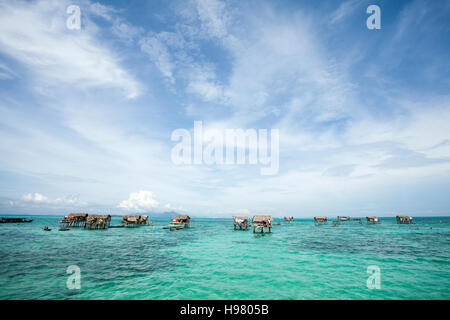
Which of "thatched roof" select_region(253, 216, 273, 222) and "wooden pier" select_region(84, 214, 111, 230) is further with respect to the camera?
"wooden pier" select_region(84, 214, 111, 230)

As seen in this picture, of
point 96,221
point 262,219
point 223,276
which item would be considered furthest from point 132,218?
point 223,276

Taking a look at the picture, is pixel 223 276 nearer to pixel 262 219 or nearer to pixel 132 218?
pixel 262 219

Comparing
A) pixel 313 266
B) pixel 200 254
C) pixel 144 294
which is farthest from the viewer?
pixel 200 254

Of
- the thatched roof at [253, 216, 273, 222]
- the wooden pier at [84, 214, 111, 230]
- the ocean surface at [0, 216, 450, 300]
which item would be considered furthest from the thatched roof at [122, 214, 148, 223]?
the ocean surface at [0, 216, 450, 300]

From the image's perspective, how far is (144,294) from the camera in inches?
412

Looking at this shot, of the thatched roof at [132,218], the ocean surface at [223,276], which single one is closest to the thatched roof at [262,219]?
the ocean surface at [223,276]

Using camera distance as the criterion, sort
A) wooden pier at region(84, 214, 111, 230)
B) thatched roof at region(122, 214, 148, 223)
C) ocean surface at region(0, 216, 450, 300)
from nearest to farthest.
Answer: ocean surface at region(0, 216, 450, 300), wooden pier at region(84, 214, 111, 230), thatched roof at region(122, 214, 148, 223)

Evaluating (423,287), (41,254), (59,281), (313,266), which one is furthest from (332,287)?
(41,254)

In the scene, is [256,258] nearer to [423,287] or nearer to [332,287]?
[332,287]

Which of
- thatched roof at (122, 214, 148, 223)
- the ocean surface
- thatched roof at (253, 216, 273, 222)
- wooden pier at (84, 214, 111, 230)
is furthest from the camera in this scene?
thatched roof at (122, 214, 148, 223)

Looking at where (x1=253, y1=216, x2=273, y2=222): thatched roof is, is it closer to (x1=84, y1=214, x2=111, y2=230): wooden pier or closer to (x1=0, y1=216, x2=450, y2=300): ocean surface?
(x1=0, y1=216, x2=450, y2=300): ocean surface

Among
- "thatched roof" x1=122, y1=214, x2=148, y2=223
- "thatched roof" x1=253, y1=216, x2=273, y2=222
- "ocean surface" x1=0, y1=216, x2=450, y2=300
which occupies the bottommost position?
"thatched roof" x1=122, y1=214, x2=148, y2=223
